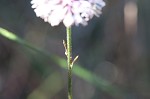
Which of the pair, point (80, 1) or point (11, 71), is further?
point (11, 71)

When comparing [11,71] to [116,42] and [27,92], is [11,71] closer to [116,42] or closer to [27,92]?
[27,92]

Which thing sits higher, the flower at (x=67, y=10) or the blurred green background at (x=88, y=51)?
the flower at (x=67, y=10)

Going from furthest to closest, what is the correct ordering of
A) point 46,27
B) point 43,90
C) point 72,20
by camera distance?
point 46,27 < point 43,90 < point 72,20

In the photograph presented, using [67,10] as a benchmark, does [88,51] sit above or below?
below

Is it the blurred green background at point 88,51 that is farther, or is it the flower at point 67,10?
the blurred green background at point 88,51

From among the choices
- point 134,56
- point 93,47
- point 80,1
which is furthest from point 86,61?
point 80,1
